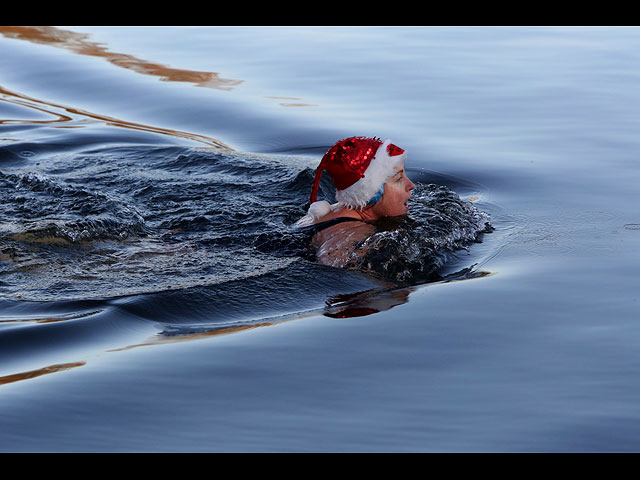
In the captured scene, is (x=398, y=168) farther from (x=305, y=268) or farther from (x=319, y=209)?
(x=305, y=268)

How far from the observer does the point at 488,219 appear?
6.91 metres

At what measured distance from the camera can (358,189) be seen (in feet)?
20.3

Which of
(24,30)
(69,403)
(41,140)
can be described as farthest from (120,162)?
(24,30)

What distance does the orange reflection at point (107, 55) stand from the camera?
11.6 metres

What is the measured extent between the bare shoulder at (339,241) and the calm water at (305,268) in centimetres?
12

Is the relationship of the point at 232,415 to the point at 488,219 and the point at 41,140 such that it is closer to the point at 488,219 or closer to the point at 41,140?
the point at 488,219

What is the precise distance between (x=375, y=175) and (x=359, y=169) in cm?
11

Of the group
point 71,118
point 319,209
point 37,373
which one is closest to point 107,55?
point 71,118

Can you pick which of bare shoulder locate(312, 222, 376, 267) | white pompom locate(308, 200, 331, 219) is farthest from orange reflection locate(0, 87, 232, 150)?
bare shoulder locate(312, 222, 376, 267)

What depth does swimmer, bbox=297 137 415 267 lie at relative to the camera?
6137 mm

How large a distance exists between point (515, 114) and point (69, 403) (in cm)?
697

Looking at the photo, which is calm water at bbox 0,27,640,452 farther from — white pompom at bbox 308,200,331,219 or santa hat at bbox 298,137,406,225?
santa hat at bbox 298,137,406,225

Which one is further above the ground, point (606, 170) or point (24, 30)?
point (24, 30)

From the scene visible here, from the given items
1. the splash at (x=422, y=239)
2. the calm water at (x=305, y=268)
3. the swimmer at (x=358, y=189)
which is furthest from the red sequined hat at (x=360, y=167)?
the calm water at (x=305, y=268)
